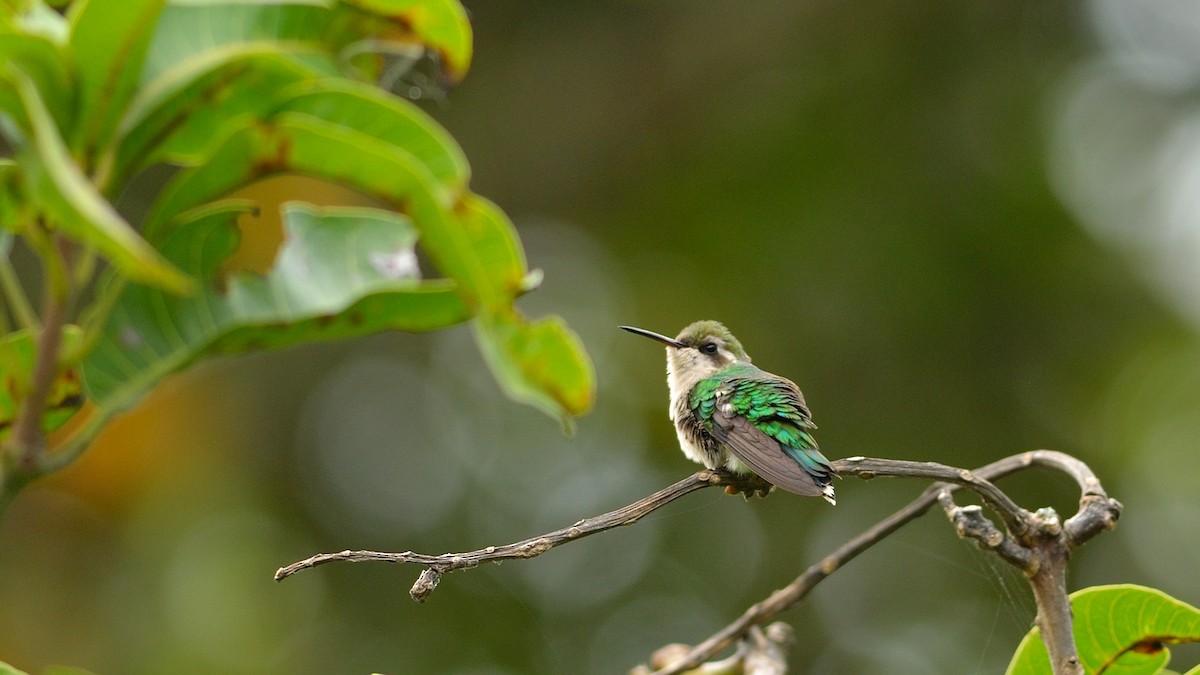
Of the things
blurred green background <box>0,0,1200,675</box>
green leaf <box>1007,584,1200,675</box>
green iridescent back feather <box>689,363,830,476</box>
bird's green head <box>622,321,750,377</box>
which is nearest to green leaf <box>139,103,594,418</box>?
green leaf <box>1007,584,1200,675</box>

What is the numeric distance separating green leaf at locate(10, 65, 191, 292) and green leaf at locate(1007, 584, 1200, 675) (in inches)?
52.1

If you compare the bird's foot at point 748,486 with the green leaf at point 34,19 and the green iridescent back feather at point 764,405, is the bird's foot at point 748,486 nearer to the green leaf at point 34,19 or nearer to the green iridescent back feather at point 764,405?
the green iridescent back feather at point 764,405

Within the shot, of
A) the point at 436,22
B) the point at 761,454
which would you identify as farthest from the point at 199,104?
the point at 761,454

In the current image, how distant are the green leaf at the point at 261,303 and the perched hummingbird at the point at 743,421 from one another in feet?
3.52

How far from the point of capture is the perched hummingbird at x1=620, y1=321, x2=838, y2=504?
2.57 m

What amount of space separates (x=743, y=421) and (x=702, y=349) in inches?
38.6

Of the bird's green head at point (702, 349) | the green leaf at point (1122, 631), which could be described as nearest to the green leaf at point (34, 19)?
the green leaf at point (1122, 631)

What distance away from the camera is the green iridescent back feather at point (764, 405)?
293 centimetres

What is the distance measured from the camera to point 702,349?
404 cm

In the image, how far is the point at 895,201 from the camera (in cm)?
1027

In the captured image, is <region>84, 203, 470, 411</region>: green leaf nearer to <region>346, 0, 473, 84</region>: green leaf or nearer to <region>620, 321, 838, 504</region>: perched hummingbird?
<region>346, 0, 473, 84</region>: green leaf

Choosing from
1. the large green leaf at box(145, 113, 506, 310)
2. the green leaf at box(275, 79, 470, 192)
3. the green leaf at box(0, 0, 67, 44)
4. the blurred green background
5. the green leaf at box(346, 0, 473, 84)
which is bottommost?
the blurred green background

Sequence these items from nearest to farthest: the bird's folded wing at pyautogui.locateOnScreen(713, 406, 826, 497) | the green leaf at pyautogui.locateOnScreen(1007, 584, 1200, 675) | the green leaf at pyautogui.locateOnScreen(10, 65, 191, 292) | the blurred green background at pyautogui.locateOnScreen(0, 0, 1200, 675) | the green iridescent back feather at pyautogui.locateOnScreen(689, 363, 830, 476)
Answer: the green leaf at pyautogui.locateOnScreen(10, 65, 191, 292), the green leaf at pyautogui.locateOnScreen(1007, 584, 1200, 675), the bird's folded wing at pyautogui.locateOnScreen(713, 406, 826, 497), the green iridescent back feather at pyautogui.locateOnScreen(689, 363, 830, 476), the blurred green background at pyautogui.locateOnScreen(0, 0, 1200, 675)

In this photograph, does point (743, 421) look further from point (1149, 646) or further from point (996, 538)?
point (996, 538)
